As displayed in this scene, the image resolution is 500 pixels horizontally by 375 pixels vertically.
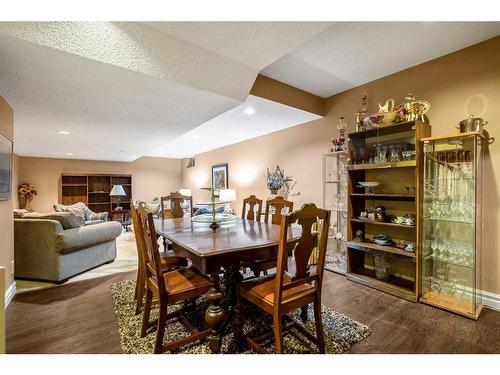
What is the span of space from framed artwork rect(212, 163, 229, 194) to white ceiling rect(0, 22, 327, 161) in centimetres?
293

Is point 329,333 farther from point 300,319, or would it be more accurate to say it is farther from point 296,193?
point 296,193

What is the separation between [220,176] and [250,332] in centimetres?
469

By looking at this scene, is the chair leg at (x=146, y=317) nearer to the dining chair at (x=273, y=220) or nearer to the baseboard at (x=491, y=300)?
the dining chair at (x=273, y=220)

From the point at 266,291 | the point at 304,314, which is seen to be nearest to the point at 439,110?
the point at 304,314

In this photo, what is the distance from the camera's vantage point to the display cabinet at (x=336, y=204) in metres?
3.26

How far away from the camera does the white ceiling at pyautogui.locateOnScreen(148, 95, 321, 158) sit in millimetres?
3230

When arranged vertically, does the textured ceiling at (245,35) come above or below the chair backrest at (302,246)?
above

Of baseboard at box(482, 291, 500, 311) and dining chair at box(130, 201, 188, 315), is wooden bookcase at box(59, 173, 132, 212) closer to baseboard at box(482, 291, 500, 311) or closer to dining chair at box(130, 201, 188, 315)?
dining chair at box(130, 201, 188, 315)

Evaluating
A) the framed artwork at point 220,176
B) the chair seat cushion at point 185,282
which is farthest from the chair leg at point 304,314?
the framed artwork at point 220,176

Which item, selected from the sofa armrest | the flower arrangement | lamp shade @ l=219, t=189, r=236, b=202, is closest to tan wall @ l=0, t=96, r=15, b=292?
the sofa armrest

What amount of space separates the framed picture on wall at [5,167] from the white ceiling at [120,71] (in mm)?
431
